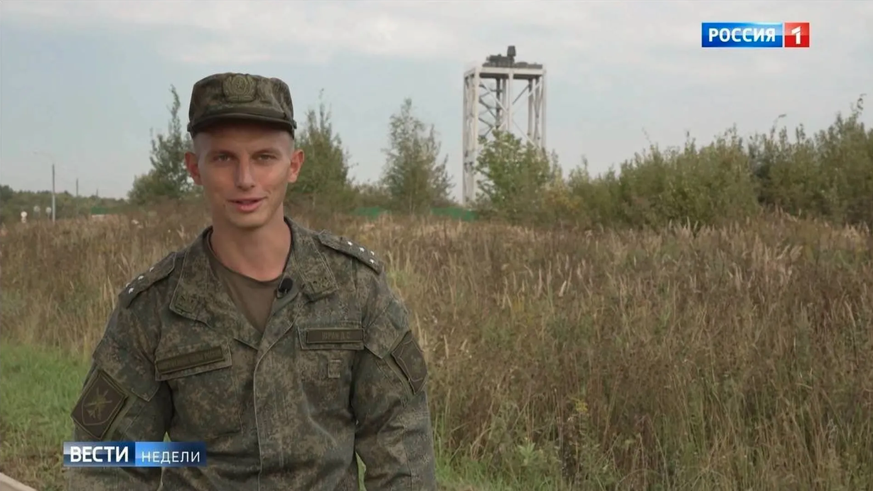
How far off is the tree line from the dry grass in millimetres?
9294

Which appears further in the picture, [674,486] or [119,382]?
[674,486]

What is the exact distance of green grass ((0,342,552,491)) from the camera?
4.30 m

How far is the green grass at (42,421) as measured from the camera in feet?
14.1

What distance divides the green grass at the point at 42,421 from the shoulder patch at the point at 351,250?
225cm

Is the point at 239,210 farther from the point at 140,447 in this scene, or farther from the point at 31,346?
the point at 31,346

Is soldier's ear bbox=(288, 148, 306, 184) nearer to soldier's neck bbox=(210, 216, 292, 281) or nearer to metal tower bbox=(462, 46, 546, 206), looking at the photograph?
soldier's neck bbox=(210, 216, 292, 281)

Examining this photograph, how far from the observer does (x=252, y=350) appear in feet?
5.99

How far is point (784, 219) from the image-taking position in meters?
12.1

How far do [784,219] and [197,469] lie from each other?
11.6 m

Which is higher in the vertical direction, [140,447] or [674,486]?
[140,447]

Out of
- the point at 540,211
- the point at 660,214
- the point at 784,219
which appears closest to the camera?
the point at 784,219

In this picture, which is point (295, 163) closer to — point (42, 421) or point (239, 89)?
point (239, 89)

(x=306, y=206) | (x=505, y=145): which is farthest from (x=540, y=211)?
(x=306, y=206)

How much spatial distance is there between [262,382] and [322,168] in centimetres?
1892
